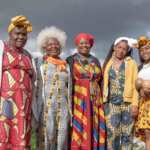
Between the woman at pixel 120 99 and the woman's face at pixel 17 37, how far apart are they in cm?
201

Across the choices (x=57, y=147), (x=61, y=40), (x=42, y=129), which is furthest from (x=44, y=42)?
(x=57, y=147)

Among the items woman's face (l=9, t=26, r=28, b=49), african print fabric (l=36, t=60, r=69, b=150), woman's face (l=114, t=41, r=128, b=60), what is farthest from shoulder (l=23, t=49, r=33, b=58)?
woman's face (l=114, t=41, r=128, b=60)

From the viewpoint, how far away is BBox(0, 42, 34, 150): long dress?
3.00m

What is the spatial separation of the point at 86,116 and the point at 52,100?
37.1 inches

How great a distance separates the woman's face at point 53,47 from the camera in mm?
4113

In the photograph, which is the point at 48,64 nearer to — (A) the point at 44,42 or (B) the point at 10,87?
(A) the point at 44,42

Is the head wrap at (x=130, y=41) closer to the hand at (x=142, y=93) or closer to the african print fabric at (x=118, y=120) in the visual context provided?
the african print fabric at (x=118, y=120)

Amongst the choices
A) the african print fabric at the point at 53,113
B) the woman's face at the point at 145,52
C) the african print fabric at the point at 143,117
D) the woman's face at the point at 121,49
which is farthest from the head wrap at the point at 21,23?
the african print fabric at the point at 143,117

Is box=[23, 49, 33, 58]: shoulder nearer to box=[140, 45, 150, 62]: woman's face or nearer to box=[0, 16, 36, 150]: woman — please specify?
box=[0, 16, 36, 150]: woman

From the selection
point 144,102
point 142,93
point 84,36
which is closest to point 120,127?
point 144,102

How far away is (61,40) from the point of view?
14.2 feet

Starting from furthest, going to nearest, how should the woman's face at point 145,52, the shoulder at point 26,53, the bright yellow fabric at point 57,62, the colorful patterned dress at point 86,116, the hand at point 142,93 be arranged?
the woman's face at point 145,52, the colorful patterned dress at point 86,116, the hand at point 142,93, the bright yellow fabric at point 57,62, the shoulder at point 26,53

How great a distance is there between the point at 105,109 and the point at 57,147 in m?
1.36

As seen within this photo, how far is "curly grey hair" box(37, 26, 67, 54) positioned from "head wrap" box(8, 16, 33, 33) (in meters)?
0.70
